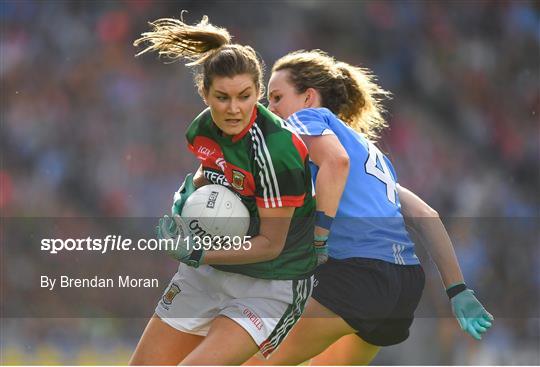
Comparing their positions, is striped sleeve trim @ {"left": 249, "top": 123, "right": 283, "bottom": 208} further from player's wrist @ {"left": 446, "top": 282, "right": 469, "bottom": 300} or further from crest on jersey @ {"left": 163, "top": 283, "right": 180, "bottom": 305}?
player's wrist @ {"left": 446, "top": 282, "right": 469, "bottom": 300}

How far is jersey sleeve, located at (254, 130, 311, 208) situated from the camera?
12.4 ft

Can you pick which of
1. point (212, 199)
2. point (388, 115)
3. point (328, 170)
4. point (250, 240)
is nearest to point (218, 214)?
point (212, 199)

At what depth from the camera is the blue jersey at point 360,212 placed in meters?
4.38

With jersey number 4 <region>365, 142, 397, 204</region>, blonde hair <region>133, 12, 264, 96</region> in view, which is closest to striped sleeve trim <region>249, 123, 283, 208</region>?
blonde hair <region>133, 12, 264, 96</region>

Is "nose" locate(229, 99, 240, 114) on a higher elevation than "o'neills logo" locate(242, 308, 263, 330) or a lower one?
higher

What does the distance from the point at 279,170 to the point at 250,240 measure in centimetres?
33

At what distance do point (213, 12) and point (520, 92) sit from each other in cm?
403

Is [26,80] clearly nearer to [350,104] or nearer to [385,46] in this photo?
[385,46]

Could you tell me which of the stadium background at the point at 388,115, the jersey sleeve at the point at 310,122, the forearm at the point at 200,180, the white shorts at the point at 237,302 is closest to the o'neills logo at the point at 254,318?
the white shorts at the point at 237,302

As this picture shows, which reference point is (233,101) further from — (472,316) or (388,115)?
(388,115)

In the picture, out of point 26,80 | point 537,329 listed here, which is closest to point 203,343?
point 537,329

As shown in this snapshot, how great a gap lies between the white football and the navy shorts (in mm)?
574

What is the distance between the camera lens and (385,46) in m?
12.1

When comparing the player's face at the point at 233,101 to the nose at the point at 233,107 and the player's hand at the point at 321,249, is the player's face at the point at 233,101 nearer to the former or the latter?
the nose at the point at 233,107
